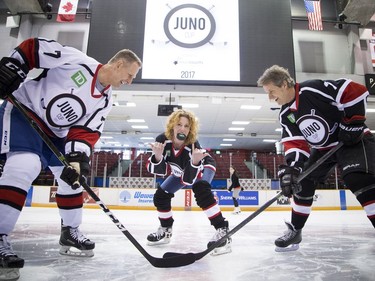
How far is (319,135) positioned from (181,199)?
6.22 metres

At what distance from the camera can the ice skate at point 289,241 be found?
73.0 inches

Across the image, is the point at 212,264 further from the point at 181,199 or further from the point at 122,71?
the point at 181,199

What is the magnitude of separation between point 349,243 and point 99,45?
5.64m

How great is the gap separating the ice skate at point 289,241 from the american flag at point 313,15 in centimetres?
577

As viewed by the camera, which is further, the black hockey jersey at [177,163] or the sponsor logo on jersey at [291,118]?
the black hockey jersey at [177,163]

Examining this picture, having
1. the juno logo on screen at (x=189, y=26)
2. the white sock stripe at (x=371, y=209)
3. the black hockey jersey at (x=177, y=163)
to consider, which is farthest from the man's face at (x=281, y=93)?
the juno logo on screen at (x=189, y=26)

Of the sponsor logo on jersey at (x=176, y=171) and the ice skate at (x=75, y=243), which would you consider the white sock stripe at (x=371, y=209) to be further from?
the ice skate at (x=75, y=243)

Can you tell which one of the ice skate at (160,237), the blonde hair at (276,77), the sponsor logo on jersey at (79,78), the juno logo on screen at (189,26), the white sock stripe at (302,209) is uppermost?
the juno logo on screen at (189,26)

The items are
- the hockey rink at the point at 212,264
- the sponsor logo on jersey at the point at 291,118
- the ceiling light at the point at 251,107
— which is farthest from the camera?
the ceiling light at the point at 251,107

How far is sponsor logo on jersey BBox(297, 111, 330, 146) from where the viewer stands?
176 cm

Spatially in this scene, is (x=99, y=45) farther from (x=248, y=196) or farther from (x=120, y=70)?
(x=248, y=196)

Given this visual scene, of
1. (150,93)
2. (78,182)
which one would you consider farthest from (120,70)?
(150,93)

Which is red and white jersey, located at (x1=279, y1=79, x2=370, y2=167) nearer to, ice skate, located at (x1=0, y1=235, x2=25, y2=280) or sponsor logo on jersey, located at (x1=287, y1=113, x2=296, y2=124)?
sponsor logo on jersey, located at (x1=287, y1=113, x2=296, y2=124)

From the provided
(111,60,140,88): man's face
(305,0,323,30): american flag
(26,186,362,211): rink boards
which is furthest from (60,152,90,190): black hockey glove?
(305,0,323,30): american flag
